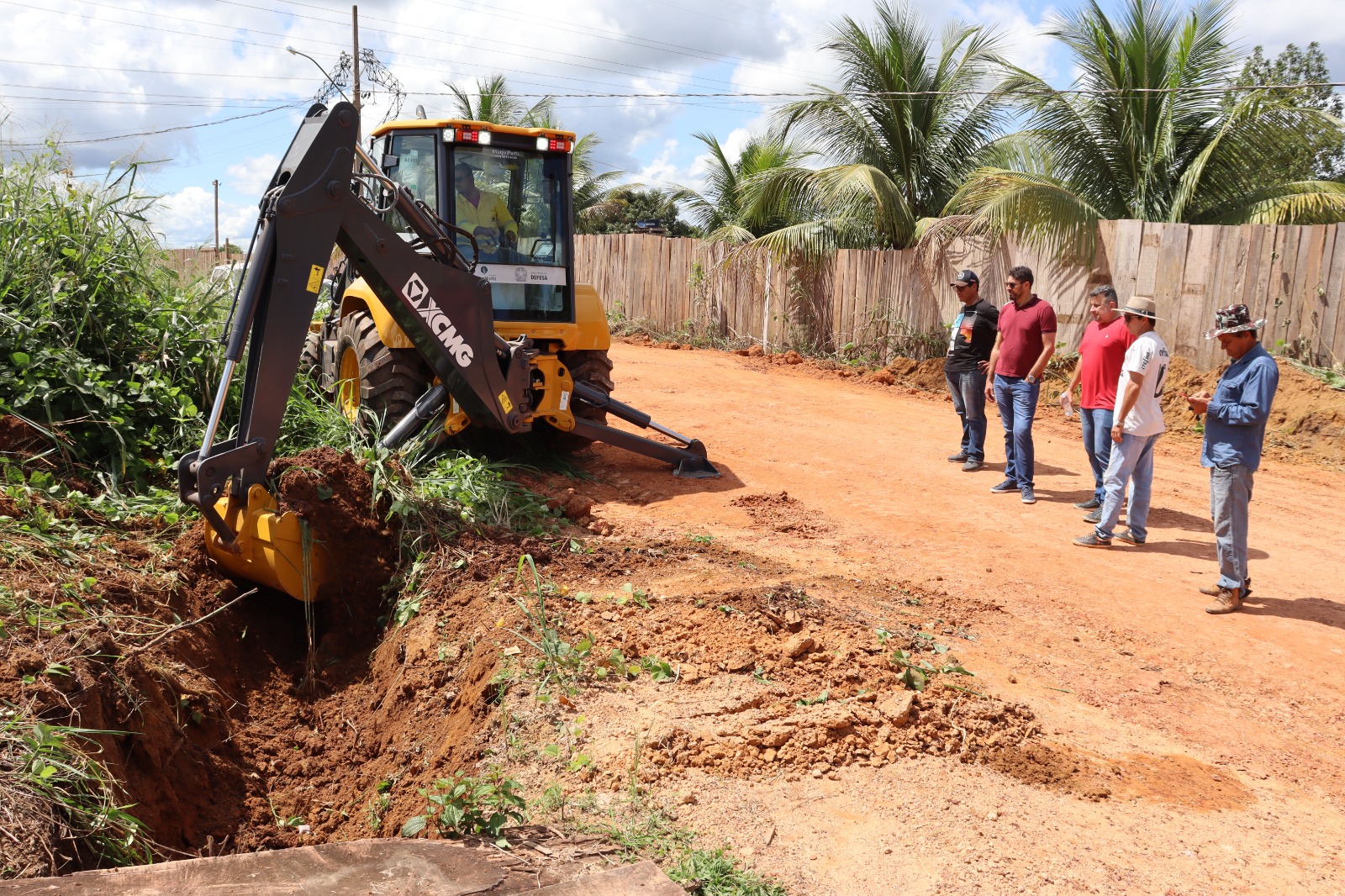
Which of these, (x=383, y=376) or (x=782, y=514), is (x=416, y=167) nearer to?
(x=383, y=376)

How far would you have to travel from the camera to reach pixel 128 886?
2.90 metres

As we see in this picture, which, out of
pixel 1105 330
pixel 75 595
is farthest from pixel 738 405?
pixel 75 595

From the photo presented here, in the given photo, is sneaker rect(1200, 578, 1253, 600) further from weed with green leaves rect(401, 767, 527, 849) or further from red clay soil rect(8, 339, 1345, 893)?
weed with green leaves rect(401, 767, 527, 849)

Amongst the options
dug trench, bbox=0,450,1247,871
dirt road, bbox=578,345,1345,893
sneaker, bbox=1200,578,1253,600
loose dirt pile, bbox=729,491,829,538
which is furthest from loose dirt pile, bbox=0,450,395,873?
sneaker, bbox=1200,578,1253,600

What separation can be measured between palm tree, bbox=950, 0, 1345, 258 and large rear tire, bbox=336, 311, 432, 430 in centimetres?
959

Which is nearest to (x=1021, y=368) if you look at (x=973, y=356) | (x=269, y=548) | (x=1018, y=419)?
(x=1018, y=419)

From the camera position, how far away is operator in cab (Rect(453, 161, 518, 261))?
7.79 meters

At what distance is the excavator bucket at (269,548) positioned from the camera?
5.21m

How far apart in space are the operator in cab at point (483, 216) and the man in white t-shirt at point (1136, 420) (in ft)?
15.4

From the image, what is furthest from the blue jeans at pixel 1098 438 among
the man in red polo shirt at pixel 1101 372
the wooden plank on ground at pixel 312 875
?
the wooden plank on ground at pixel 312 875

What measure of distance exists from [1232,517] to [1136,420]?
1.17 metres

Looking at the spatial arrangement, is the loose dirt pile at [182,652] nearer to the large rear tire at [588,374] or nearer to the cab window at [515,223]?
the cab window at [515,223]

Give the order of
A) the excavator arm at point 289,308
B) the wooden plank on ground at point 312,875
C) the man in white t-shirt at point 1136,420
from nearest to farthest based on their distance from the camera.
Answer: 1. the wooden plank on ground at point 312,875
2. the excavator arm at point 289,308
3. the man in white t-shirt at point 1136,420

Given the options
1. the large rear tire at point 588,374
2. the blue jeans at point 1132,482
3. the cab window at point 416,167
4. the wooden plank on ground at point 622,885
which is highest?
the cab window at point 416,167
